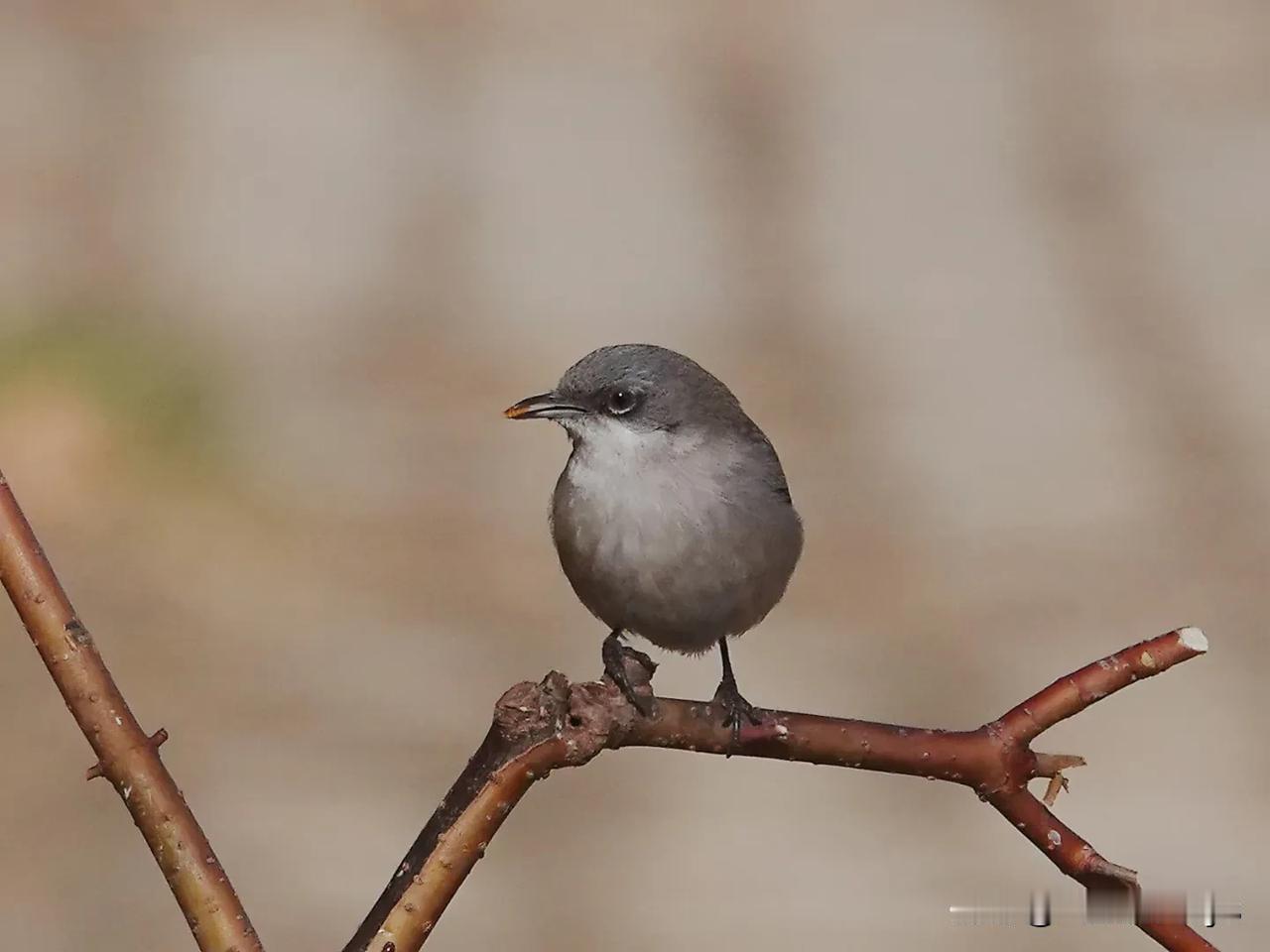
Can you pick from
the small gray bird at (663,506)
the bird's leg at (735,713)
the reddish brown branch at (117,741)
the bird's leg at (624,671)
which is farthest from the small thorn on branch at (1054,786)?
the reddish brown branch at (117,741)

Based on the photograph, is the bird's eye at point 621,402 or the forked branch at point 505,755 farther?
the bird's eye at point 621,402

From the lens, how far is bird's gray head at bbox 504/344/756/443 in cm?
278

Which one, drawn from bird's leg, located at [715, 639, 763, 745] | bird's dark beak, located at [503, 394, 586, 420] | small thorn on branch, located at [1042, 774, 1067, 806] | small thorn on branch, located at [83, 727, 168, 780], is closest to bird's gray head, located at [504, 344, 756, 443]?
bird's dark beak, located at [503, 394, 586, 420]

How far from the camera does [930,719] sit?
6.67 m

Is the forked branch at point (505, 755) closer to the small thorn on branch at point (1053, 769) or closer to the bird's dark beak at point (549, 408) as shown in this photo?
the small thorn on branch at point (1053, 769)

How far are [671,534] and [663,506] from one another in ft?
0.17

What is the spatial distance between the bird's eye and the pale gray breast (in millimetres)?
23

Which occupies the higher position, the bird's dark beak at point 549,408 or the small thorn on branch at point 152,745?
the bird's dark beak at point 549,408

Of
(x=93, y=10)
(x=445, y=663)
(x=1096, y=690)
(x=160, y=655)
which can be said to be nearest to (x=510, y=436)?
(x=445, y=663)

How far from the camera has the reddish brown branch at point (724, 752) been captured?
1654mm

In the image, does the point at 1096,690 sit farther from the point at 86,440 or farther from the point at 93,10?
the point at 93,10

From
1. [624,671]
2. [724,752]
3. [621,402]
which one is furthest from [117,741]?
[621,402]

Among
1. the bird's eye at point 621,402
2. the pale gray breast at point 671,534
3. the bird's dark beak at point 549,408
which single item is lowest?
the pale gray breast at point 671,534

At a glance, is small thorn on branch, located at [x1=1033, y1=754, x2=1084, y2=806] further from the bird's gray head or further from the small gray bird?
the bird's gray head
